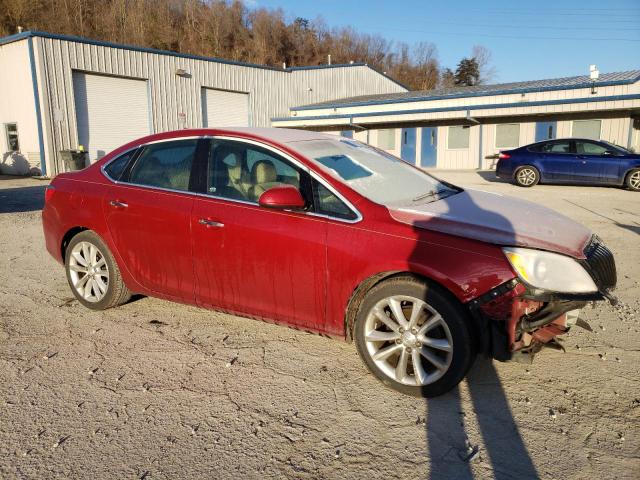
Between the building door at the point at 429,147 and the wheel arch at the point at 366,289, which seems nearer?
the wheel arch at the point at 366,289

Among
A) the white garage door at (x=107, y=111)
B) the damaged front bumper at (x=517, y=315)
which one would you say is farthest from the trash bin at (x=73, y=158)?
the damaged front bumper at (x=517, y=315)

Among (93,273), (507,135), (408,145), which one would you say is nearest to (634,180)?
(507,135)

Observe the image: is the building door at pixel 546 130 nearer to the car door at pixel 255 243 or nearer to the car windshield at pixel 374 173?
the car windshield at pixel 374 173

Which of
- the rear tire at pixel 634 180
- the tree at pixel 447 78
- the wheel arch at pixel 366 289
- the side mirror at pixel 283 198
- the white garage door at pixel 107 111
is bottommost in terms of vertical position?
the rear tire at pixel 634 180

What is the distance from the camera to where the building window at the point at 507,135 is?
22859 millimetres

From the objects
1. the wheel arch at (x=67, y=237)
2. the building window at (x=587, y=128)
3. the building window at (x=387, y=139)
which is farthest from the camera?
the building window at (x=387, y=139)

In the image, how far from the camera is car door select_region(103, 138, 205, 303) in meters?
3.92

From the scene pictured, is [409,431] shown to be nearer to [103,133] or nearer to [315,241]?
[315,241]

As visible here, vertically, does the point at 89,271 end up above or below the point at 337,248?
below

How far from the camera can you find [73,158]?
1870 centimetres

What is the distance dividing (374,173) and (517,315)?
156 cm

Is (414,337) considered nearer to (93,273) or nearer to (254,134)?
(254,134)

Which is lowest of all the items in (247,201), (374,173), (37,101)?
(247,201)

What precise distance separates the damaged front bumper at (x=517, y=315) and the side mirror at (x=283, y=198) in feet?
4.21
